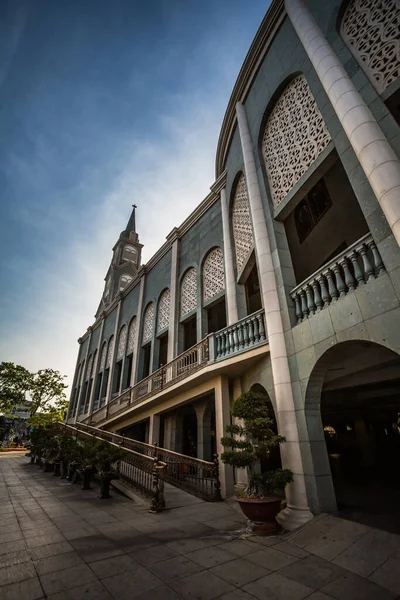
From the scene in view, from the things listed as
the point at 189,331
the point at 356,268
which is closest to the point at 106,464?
the point at 356,268

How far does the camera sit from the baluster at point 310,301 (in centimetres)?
534

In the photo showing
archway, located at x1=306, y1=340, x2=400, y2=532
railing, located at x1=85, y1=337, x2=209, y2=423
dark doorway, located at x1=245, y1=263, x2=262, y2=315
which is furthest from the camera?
dark doorway, located at x1=245, y1=263, x2=262, y2=315

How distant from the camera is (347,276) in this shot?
4434 millimetres

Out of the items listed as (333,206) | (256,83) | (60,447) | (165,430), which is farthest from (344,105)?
(60,447)

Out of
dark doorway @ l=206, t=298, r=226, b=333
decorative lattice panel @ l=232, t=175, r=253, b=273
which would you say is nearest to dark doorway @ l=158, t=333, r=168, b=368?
dark doorway @ l=206, t=298, r=226, b=333

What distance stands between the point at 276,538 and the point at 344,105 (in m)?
7.13

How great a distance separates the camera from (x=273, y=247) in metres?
6.98

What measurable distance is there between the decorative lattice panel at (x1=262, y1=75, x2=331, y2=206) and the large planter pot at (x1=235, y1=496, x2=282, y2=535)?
21.6ft

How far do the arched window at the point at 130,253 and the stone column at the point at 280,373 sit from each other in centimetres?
2431

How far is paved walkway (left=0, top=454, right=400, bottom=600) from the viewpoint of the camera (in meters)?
2.70

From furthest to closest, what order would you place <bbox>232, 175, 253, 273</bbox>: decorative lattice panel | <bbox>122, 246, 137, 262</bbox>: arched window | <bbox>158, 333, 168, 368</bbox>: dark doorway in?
<bbox>122, 246, 137, 262</bbox>: arched window → <bbox>158, 333, 168, 368</bbox>: dark doorway → <bbox>232, 175, 253, 273</bbox>: decorative lattice panel

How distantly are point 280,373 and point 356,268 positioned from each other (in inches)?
102

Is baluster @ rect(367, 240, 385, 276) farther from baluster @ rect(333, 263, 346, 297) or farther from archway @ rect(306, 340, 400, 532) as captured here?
archway @ rect(306, 340, 400, 532)

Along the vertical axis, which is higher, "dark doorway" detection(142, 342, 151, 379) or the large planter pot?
"dark doorway" detection(142, 342, 151, 379)
